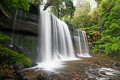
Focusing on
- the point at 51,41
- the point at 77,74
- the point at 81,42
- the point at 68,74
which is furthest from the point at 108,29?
the point at 68,74

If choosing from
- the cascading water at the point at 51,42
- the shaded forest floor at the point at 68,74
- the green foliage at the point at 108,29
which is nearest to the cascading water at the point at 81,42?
the green foliage at the point at 108,29

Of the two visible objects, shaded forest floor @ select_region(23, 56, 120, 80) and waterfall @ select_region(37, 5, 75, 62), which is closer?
shaded forest floor @ select_region(23, 56, 120, 80)

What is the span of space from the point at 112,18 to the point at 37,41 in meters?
11.1

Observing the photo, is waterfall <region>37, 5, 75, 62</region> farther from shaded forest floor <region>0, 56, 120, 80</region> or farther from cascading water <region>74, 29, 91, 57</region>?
shaded forest floor <region>0, 56, 120, 80</region>

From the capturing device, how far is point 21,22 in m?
7.20

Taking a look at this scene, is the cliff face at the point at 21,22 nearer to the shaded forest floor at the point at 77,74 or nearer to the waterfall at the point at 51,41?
the waterfall at the point at 51,41

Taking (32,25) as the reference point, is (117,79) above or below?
below

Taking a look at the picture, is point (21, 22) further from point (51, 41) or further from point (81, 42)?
point (81, 42)

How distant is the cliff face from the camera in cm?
623

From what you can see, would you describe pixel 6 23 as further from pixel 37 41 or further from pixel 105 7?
pixel 105 7

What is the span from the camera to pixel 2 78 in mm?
2699

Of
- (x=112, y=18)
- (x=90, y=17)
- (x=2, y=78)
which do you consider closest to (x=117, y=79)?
(x=2, y=78)

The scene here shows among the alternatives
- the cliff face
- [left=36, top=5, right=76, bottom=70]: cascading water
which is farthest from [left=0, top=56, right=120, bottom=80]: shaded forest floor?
the cliff face

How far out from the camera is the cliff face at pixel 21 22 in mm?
6228
